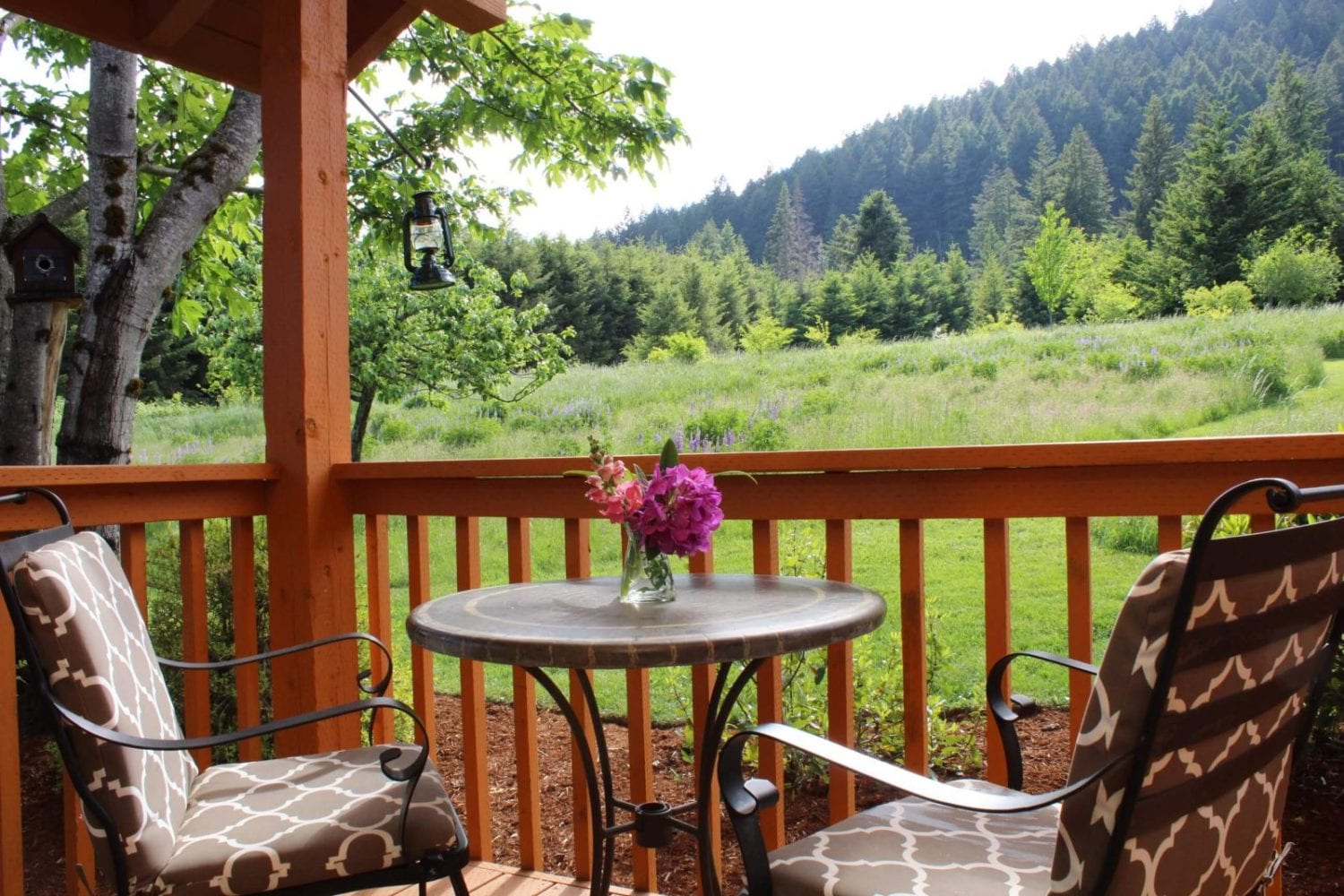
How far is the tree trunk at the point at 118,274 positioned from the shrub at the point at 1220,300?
12821 mm

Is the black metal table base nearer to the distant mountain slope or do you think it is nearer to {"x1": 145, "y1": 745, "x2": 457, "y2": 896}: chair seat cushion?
{"x1": 145, "y1": 745, "x2": 457, "y2": 896}: chair seat cushion

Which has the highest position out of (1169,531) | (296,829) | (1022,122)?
(1022,122)

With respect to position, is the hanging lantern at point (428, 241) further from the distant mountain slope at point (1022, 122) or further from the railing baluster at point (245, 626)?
the distant mountain slope at point (1022, 122)

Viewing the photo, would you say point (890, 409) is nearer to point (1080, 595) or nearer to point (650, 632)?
point (1080, 595)

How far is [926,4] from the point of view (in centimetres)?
2039

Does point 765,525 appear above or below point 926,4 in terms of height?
below

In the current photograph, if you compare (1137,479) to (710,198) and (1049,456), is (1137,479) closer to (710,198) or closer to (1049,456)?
(1049,456)

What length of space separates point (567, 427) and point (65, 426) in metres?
7.96

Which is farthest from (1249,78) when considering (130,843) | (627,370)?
(130,843)

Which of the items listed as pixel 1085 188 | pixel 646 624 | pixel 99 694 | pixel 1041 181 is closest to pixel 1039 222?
pixel 1041 181

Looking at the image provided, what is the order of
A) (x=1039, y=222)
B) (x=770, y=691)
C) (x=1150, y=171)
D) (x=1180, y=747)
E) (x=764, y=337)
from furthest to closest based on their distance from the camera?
(x=1039, y=222)
(x=1150, y=171)
(x=764, y=337)
(x=770, y=691)
(x=1180, y=747)

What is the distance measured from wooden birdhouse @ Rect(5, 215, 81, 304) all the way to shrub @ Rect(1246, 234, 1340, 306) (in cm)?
1390

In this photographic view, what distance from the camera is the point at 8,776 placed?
179 centimetres

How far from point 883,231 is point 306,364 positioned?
51.5 ft
